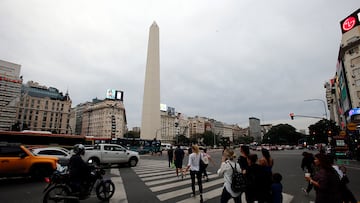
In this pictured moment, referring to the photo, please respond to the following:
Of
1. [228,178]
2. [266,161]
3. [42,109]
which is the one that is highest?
[42,109]

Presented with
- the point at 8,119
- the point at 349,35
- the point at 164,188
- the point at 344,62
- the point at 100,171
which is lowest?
the point at 164,188

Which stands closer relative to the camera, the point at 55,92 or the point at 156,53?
the point at 156,53

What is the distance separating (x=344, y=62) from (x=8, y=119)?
105838mm

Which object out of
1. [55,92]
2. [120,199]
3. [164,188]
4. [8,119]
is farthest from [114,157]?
[55,92]

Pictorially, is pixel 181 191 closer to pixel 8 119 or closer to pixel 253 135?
pixel 8 119

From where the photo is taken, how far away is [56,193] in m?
5.08

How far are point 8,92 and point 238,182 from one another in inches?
4075

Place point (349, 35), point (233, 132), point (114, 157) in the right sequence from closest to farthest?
1. point (114, 157)
2. point (349, 35)
3. point (233, 132)

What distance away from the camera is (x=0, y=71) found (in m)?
78.1

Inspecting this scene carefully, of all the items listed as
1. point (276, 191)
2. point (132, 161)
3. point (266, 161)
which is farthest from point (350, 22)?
point (276, 191)

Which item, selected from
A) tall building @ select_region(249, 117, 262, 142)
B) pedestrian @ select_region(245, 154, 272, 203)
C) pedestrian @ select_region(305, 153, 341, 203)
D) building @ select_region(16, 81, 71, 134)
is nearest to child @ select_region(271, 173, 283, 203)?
pedestrian @ select_region(245, 154, 272, 203)

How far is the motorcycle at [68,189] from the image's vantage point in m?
5.03

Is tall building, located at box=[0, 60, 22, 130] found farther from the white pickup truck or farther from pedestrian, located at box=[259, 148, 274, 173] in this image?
pedestrian, located at box=[259, 148, 274, 173]

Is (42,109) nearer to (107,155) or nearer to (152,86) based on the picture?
Answer: (152,86)
